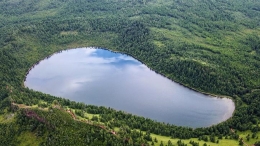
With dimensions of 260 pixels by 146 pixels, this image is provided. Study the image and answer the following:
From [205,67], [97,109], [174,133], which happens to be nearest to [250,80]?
[205,67]

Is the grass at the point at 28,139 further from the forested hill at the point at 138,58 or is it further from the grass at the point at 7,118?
the grass at the point at 7,118

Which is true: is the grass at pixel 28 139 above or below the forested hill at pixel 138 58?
below

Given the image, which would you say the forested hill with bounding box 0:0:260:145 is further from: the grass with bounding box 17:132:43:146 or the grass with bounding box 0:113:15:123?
the grass with bounding box 0:113:15:123

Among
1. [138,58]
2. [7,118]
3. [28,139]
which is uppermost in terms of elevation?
[138,58]

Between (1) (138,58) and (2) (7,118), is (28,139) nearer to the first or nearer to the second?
(2) (7,118)

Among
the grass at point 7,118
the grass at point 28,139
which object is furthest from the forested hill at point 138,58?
the grass at point 7,118

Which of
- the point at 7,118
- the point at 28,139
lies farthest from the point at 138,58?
the point at 28,139

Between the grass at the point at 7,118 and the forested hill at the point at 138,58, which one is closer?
the forested hill at the point at 138,58

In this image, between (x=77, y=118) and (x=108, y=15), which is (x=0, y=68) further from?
(x=108, y=15)

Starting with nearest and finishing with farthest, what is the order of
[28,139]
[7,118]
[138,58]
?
Answer: [28,139] → [7,118] → [138,58]
